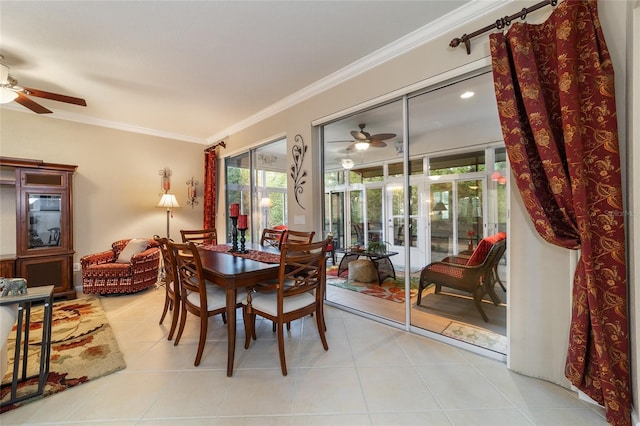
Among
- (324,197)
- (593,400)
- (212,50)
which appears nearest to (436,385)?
(593,400)

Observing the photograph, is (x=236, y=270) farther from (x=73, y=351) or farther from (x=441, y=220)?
(x=441, y=220)

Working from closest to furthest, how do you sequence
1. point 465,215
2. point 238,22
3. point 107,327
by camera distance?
point 238,22
point 107,327
point 465,215

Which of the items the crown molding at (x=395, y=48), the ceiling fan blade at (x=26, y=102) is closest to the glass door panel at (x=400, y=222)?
the crown molding at (x=395, y=48)

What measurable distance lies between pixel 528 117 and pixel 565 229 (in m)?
0.76

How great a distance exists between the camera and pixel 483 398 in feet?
5.27

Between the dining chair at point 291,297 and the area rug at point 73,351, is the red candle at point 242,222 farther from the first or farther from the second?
the area rug at point 73,351

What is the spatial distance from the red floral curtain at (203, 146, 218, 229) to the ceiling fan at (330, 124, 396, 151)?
9.33ft

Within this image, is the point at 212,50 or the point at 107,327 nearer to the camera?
the point at 212,50

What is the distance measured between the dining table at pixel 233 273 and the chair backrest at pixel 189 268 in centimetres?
9

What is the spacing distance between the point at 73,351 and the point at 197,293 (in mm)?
1147

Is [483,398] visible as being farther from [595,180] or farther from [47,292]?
[47,292]

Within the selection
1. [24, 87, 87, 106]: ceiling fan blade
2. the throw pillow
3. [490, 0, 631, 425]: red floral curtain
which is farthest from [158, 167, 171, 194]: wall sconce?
[490, 0, 631, 425]: red floral curtain

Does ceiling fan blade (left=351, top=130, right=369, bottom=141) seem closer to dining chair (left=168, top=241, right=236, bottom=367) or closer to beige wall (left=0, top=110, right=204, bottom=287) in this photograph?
dining chair (left=168, top=241, right=236, bottom=367)

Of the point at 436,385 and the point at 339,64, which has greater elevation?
the point at 339,64
